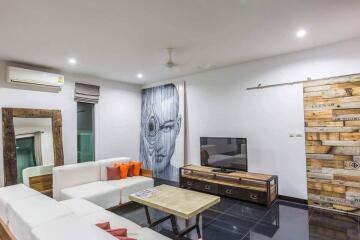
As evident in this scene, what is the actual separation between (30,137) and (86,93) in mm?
1503

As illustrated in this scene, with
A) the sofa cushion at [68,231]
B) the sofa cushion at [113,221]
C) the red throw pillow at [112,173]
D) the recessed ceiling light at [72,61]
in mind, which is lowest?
the sofa cushion at [113,221]

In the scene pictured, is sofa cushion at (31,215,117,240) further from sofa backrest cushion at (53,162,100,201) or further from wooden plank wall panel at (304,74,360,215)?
wooden plank wall panel at (304,74,360,215)

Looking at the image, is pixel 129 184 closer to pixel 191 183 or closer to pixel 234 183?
pixel 191 183

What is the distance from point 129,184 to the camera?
3.88 m

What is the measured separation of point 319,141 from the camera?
3.53m

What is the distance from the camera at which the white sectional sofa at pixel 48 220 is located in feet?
4.59

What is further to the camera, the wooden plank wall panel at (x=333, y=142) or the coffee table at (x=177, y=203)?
the wooden plank wall panel at (x=333, y=142)

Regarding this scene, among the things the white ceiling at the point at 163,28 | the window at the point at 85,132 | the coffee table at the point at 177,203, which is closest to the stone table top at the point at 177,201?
the coffee table at the point at 177,203

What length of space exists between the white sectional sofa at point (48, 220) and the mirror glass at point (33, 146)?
5.84ft

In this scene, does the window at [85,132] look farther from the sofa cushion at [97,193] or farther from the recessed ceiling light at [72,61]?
the sofa cushion at [97,193]

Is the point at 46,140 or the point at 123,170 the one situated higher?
the point at 46,140

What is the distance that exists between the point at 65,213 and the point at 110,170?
2.41 meters

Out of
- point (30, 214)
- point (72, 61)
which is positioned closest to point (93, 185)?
point (30, 214)

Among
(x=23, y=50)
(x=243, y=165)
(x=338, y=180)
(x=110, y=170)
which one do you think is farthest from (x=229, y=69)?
(x=23, y=50)
